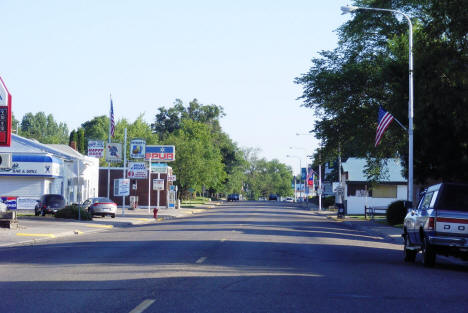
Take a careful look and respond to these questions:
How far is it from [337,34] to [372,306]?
132ft

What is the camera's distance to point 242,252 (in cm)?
1966

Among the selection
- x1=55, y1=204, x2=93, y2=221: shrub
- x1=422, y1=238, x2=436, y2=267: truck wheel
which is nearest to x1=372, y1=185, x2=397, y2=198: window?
x1=55, y1=204, x2=93, y2=221: shrub

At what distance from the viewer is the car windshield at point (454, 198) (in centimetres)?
1742

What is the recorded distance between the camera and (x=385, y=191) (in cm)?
6856

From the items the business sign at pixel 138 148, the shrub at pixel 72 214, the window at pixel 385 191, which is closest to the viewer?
the shrub at pixel 72 214

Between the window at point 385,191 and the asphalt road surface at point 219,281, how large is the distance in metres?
48.0

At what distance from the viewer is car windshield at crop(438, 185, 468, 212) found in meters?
17.4

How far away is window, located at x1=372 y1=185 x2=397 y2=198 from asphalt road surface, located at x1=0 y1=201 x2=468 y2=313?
4797cm

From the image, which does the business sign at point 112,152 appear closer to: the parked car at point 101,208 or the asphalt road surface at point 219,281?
the parked car at point 101,208

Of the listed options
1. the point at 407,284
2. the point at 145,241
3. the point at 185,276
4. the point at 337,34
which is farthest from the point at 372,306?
the point at 337,34

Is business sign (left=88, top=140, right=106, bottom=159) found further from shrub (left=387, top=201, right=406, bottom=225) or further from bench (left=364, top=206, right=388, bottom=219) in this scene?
shrub (left=387, top=201, right=406, bottom=225)

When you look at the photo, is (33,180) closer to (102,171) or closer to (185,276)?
(102,171)

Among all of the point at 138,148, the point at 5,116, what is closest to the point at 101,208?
the point at 138,148

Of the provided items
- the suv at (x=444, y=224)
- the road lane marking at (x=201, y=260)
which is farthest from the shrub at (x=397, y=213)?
the road lane marking at (x=201, y=260)
